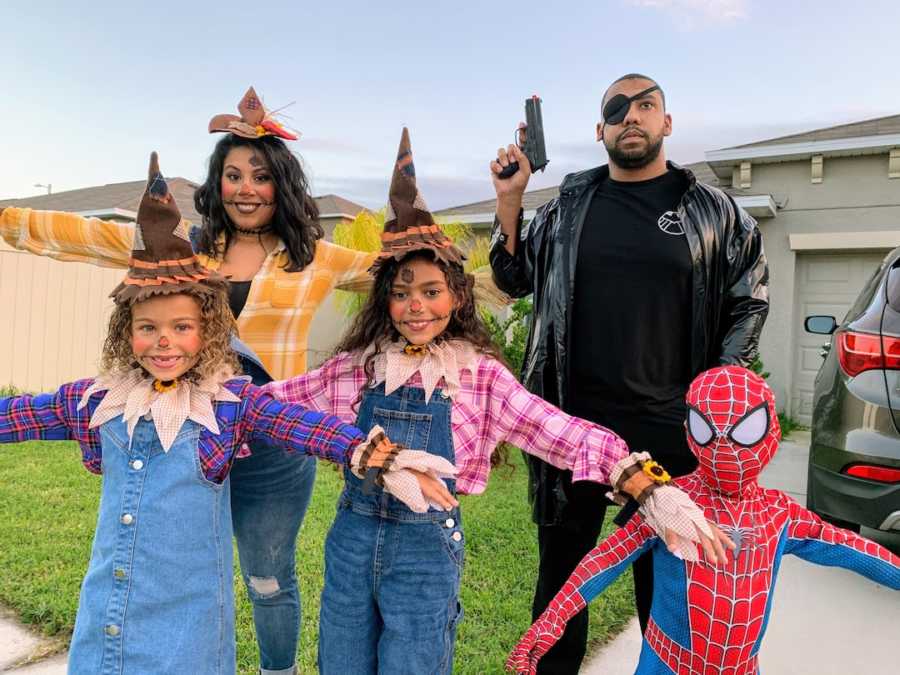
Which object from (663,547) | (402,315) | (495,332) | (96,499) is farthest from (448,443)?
(495,332)

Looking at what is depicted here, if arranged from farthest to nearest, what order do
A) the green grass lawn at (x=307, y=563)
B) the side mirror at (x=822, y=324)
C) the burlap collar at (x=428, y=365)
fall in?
1. the side mirror at (x=822, y=324)
2. the green grass lawn at (x=307, y=563)
3. the burlap collar at (x=428, y=365)

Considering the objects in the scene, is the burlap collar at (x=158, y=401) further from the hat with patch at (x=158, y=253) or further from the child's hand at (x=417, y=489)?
the child's hand at (x=417, y=489)

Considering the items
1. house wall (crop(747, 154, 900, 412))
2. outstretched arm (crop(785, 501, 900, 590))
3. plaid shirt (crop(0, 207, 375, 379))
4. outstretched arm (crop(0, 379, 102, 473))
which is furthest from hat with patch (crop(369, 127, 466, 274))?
house wall (crop(747, 154, 900, 412))

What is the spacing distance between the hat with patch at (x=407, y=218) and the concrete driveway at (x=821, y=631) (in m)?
2.09

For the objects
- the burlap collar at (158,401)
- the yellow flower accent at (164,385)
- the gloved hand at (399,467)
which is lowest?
the gloved hand at (399,467)

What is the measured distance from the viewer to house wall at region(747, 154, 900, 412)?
974cm

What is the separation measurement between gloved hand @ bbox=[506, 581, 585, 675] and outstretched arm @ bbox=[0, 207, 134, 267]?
1788 mm

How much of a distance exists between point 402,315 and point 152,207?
730mm

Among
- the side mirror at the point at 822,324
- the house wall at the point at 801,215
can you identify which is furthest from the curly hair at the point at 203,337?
the house wall at the point at 801,215

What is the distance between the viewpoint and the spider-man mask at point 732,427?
1809 mm

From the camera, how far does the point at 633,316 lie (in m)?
2.41

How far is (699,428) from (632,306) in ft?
2.15

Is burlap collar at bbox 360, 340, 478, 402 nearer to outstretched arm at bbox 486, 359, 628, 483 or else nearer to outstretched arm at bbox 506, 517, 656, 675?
outstretched arm at bbox 486, 359, 628, 483

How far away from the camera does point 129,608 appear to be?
186cm
